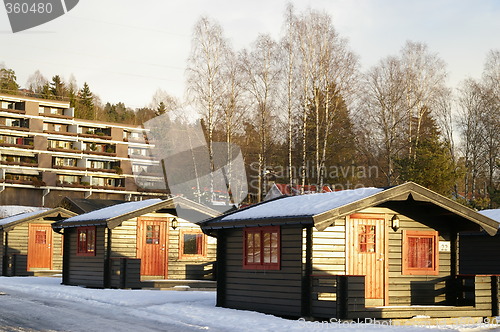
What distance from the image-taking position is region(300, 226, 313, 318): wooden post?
1662 cm

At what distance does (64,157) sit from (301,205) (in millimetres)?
74044

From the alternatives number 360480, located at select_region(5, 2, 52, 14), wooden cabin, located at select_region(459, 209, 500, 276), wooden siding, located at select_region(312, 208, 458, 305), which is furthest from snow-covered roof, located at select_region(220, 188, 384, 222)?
number 360480, located at select_region(5, 2, 52, 14)

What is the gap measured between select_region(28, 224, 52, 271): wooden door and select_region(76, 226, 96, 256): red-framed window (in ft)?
26.1

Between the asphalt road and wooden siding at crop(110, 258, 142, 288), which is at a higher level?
wooden siding at crop(110, 258, 142, 288)

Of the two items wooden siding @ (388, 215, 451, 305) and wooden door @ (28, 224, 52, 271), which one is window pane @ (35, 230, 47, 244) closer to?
wooden door @ (28, 224, 52, 271)

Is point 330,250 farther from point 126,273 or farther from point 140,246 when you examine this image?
point 140,246

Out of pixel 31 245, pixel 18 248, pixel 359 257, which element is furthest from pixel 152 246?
pixel 359 257

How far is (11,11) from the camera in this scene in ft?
74.9

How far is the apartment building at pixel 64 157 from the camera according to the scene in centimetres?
8300

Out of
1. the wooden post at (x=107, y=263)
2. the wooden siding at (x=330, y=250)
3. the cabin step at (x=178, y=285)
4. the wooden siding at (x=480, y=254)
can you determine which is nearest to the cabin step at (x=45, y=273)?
the wooden post at (x=107, y=263)

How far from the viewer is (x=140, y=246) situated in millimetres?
27297

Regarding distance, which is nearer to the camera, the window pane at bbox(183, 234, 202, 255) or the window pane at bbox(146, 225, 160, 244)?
the window pane at bbox(146, 225, 160, 244)

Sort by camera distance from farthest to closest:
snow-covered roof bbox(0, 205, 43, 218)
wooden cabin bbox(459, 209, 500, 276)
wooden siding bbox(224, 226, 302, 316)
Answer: snow-covered roof bbox(0, 205, 43, 218)
wooden cabin bbox(459, 209, 500, 276)
wooden siding bbox(224, 226, 302, 316)

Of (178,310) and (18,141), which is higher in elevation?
(18,141)
